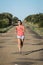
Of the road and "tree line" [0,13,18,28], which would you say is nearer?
the road

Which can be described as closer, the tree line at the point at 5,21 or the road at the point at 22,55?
the road at the point at 22,55

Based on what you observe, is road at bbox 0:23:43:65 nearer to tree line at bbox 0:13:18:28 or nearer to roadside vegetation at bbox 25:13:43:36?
roadside vegetation at bbox 25:13:43:36

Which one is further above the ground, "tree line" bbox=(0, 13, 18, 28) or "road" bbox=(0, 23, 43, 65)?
"road" bbox=(0, 23, 43, 65)

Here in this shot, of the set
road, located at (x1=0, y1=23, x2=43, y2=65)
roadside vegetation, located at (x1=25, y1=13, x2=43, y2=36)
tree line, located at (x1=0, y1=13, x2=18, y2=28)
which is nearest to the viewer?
road, located at (x1=0, y1=23, x2=43, y2=65)

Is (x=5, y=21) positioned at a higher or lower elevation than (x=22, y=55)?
lower

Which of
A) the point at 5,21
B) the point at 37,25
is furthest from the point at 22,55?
the point at 5,21

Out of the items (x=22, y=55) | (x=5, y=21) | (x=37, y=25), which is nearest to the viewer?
(x=22, y=55)

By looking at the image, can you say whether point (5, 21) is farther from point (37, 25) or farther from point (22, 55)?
point (22, 55)

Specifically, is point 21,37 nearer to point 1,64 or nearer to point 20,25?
point 20,25

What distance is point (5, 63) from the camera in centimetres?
1112

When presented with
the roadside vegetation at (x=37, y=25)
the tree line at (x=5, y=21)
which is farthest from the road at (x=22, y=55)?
the tree line at (x=5, y=21)

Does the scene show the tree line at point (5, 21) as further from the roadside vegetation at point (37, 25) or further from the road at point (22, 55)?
the road at point (22, 55)

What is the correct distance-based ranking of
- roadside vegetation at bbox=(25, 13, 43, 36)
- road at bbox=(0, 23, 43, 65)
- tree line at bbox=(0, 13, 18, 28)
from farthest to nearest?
tree line at bbox=(0, 13, 18, 28)
roadside vegetation at bbox=(25, 13, 43, 36)
road at bbox=(0, 23, 43, 65)

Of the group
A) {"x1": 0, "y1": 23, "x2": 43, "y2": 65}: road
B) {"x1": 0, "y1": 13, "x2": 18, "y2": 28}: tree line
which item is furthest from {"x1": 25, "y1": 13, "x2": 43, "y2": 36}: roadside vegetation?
{"x1": 0, "y1": 23, "x2": 43, "y2": 65}: road
